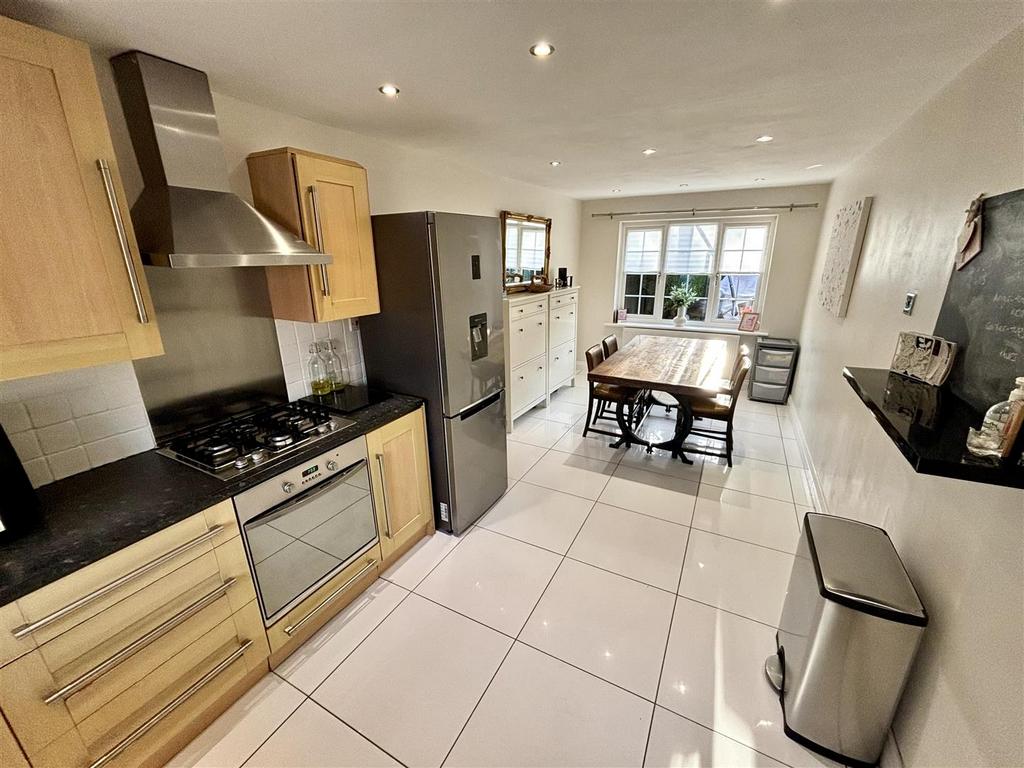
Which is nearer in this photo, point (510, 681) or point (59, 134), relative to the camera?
point (59, 134)

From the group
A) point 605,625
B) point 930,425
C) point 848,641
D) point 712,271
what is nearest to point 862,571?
point 848,641

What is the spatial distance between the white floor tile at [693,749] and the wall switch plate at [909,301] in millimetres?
1846

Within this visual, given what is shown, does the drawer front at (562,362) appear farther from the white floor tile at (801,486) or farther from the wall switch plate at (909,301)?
the wall switch plate at (909,301)

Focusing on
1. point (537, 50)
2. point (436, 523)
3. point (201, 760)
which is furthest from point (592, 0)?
point (201, 760)

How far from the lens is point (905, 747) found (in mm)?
1242

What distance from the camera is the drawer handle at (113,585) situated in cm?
99

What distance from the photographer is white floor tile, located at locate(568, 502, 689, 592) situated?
7.11 feet

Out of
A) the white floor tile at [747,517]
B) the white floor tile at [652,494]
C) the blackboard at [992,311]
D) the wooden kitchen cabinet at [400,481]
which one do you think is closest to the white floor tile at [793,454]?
the white floor tile at [747,517]

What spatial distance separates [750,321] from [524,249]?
2.98 m

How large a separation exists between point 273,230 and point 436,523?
1.83 meters

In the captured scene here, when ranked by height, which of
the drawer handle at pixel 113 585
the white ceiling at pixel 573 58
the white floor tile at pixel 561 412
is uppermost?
the white ceiling at pixel 573 58

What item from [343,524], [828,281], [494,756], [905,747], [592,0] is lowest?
[494,756]

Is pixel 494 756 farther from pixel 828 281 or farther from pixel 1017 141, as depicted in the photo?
pixel 828 281

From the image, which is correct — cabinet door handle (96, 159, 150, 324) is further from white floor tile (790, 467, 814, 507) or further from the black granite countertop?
white floor tile (790, 467, 814, 507)
